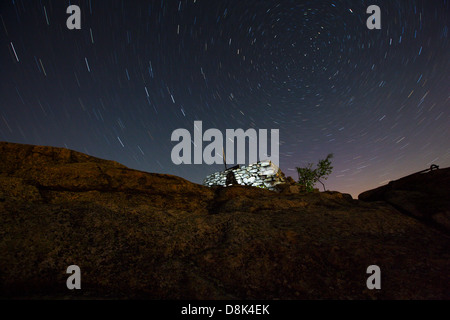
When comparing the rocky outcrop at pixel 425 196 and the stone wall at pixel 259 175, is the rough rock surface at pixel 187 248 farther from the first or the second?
the stone wall at pixel 259 175

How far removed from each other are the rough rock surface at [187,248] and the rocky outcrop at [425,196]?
0.24 meters

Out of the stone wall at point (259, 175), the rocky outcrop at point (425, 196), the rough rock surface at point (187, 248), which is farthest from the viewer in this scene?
the stone wall at point (259, 175)

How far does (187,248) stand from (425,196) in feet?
15.1

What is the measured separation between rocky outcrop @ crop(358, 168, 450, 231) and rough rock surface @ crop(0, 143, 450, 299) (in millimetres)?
236

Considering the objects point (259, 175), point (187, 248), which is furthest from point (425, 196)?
point (259, 175)

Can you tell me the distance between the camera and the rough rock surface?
5.31 ft

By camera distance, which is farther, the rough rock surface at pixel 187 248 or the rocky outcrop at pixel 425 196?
the rocky outcrop at pixel 425 196

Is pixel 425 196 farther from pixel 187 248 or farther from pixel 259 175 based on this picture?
pixel 259 175

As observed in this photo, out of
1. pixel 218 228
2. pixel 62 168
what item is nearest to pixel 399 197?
pixel 218 228

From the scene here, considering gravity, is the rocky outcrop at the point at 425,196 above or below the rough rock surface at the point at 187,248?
above

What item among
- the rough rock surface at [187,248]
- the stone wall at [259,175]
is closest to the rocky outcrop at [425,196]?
the rough rock surface at [187,248]

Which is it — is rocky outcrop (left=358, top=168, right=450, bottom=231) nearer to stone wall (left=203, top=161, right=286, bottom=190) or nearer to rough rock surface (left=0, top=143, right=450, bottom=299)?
rough rock surface (left=0, top=143, right=450, bottom=299)

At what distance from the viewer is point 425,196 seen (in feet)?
11.0

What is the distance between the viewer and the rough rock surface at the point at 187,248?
1619 millimetres
